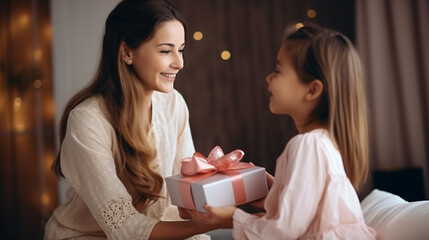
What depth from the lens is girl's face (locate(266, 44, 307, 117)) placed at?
140 centimetres

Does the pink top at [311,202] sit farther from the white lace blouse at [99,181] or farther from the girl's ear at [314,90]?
the white lace blouse at [99,181]

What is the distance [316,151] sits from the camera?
4.22 feet

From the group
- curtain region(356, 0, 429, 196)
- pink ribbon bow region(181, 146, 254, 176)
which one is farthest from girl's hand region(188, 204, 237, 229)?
curtain region(356, 0, 429, 196)

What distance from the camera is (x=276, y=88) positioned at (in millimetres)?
1417

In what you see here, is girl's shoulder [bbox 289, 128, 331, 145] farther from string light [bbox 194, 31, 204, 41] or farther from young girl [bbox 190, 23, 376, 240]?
string light [bbox 194, 31, 204, 41]

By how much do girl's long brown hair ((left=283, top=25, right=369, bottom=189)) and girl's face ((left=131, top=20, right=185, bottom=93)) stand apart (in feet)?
1.87

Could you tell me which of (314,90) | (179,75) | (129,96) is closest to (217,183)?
(314,90)

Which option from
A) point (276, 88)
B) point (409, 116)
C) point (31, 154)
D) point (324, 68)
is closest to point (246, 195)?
point (276, 88)

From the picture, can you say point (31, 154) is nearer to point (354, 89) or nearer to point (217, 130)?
point (217, 130)

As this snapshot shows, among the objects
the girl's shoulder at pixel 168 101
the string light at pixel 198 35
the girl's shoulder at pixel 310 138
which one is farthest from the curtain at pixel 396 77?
the girl's shoulder at pixel 310 138

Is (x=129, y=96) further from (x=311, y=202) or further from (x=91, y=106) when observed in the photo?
(x=311, y=202)

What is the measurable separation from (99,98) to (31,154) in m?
3.11

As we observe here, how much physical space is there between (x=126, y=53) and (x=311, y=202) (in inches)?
37.5

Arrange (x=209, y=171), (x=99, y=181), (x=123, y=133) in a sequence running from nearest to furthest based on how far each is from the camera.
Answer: (x=209, y=171) < (x=99, y=181) < (x=123, y=133)
